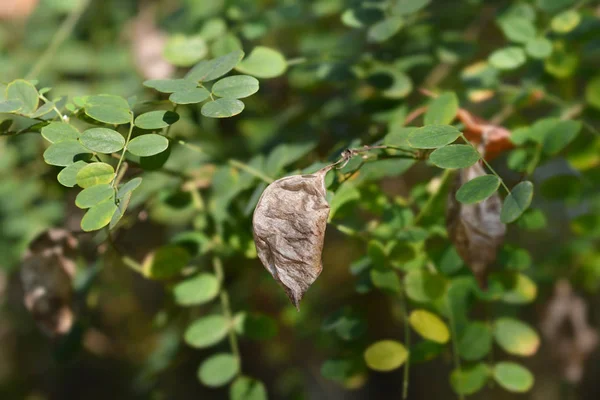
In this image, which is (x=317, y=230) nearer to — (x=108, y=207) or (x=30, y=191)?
(x=108, y=207)

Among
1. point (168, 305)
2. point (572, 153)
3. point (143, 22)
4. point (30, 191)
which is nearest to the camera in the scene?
point (572, 153)

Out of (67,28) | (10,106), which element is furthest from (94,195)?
(67,28)

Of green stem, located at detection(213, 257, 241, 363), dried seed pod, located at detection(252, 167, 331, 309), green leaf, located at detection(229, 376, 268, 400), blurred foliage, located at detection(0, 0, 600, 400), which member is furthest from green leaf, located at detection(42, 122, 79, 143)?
green leaf, located at detection(229, 376, 268, 400)

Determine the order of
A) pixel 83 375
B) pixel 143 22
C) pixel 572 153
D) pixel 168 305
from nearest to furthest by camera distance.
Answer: pixel 572 153 → pixel 168 305 → pixel 143 22 → pixel 83 375

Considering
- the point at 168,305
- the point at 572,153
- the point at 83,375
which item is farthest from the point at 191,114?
the point at 83,375

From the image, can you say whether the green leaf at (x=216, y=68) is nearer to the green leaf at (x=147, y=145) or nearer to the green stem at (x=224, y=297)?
the green leaf at (x=147, y=145)
